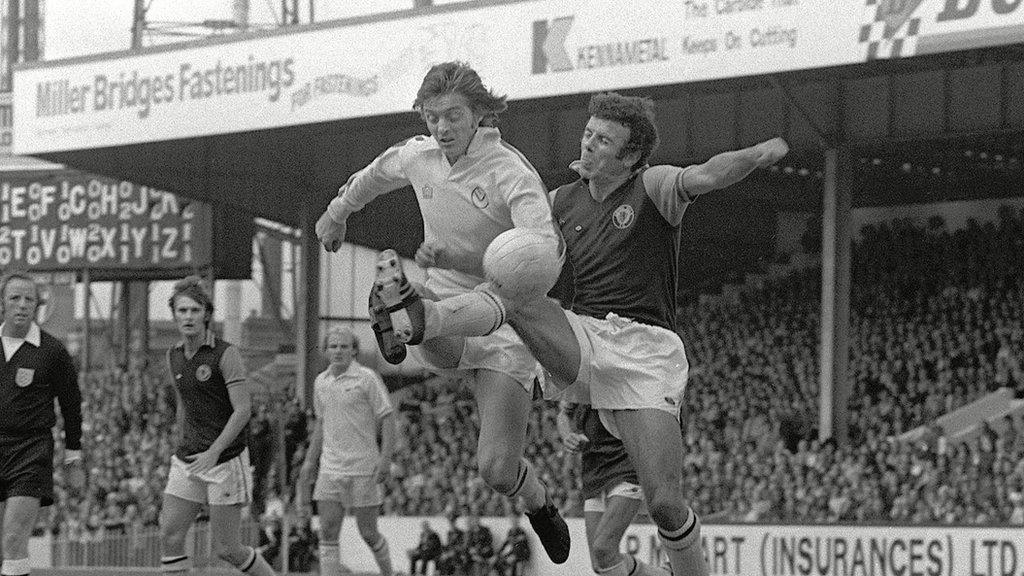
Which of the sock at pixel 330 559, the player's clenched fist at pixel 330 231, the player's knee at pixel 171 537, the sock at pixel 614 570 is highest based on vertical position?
the player's clenched fist at pixel 330 231

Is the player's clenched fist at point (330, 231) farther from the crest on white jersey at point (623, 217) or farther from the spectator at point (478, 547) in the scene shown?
the spectator at point (478, 547)

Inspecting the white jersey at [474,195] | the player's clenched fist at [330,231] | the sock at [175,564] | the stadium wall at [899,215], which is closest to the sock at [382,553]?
the sock at [175,564]

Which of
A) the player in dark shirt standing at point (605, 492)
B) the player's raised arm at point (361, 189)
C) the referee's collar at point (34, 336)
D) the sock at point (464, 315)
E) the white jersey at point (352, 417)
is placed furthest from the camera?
the white jersey at point (352, 417)

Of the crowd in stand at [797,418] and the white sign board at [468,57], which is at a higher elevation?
the white sign board at [468,57]

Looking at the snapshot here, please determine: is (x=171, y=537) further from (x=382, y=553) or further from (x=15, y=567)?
(x=382, y=553)

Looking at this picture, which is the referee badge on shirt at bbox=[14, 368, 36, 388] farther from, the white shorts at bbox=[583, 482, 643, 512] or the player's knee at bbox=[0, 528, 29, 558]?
the white shorts at bbox=[583, 482, 643, 512]

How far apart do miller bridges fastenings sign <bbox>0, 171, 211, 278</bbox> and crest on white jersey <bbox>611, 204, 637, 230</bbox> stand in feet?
87.3

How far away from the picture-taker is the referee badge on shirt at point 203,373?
12945 millimetres

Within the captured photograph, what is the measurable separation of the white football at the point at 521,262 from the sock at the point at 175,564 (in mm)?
5087

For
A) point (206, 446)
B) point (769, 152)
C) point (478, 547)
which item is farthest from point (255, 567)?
point (478, 547)

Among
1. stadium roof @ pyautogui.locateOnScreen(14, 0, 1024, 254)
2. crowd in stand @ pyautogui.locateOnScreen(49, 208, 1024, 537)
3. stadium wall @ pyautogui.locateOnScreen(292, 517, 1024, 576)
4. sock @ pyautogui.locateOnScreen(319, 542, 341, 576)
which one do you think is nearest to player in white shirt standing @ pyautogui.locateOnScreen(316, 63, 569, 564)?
sock @ pyautogui.locateOnScreen(319, 542, 341, 576)

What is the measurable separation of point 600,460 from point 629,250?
1.96 m

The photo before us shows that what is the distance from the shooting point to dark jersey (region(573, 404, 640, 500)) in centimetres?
1063

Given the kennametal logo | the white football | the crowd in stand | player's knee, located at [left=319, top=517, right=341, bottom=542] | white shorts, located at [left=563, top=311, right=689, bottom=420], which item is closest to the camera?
the white football
